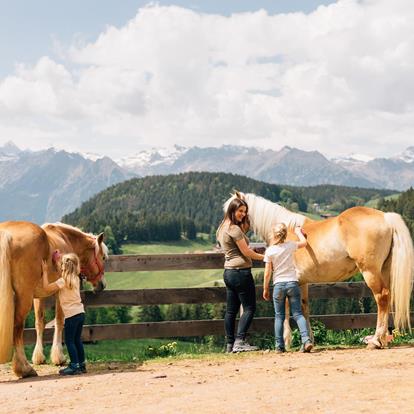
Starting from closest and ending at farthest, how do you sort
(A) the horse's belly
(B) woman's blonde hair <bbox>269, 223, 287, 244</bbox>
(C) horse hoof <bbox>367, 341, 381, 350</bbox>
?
(B) woman's blonde hair <bbox>269, 223, 287, 244</bbox>, (C) horse hoof <bbox>367, 341, 381, 350</bbox>, (A) the horse's belly

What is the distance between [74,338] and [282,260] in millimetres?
3404

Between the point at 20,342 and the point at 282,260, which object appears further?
the point at 282,260

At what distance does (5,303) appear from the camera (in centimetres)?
787

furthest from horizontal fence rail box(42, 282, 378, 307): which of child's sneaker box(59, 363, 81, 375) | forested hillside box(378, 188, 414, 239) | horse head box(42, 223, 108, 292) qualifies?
forested hillside box(378, 188, 414, 239)

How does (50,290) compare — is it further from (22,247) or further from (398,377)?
(398,377)

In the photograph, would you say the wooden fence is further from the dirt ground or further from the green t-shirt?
the dirt ground

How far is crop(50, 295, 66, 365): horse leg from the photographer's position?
9.23 m

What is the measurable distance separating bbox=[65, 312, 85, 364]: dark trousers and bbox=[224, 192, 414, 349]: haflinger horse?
309 centimetres

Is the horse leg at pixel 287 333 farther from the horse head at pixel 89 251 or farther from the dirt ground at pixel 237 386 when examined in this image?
the horse head at pixel 89 251

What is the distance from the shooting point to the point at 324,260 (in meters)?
9.64

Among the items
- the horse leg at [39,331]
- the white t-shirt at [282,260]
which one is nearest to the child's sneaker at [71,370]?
the horse leg at [39,331]

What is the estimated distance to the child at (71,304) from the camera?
8250 millimetres

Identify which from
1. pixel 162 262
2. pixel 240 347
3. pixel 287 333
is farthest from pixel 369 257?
pixel 162 262

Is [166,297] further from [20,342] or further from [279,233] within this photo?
[20,342]
